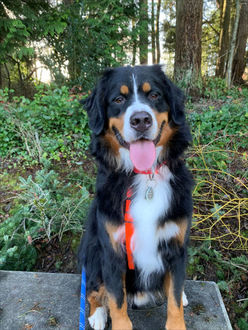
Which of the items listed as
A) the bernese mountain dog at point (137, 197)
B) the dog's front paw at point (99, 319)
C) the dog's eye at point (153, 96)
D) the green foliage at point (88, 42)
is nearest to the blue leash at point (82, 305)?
the bernese mountain dog at point (137, 197)

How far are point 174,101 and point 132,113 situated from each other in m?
0.43

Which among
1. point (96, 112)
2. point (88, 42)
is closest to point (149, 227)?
point (96, 112)

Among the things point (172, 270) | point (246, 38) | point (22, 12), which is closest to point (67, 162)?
point (172, 270)

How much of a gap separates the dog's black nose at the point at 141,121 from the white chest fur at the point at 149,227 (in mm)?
456

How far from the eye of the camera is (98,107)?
1985 mm

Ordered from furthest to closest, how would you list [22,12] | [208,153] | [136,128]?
[22,12], [208,153], [136,128]

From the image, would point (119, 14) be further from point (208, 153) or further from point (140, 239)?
point (140, 239)

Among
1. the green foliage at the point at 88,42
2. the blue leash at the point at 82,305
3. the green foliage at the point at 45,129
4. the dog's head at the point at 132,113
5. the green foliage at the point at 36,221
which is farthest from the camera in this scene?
the green foliage at the point at 88,42

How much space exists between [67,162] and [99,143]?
2.51m

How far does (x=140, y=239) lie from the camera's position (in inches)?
67.9

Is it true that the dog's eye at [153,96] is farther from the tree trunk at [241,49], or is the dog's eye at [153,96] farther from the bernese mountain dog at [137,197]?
the tree trunk at [241,49]

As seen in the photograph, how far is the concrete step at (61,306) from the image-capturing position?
1.86 m

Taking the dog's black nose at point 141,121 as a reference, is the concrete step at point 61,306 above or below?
below

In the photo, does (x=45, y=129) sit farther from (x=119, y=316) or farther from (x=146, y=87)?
(x=119, y=316)
